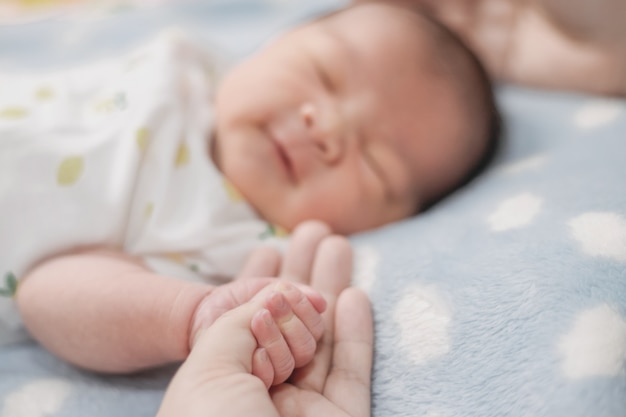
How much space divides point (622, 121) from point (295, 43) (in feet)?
1.86

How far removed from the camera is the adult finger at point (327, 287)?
673 mm

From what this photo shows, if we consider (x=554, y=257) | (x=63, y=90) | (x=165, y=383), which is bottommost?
(x=165, y=383)

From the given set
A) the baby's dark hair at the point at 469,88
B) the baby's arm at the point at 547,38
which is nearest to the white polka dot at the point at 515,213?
the baby's dark hair at the point at 469,88

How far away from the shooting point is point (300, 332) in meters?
0.65

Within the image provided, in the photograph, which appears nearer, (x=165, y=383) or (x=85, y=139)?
(x=165, y=383)

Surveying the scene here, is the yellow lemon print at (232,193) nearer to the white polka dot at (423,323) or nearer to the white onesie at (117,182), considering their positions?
the white onesie at (117,182)

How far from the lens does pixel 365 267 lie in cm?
84

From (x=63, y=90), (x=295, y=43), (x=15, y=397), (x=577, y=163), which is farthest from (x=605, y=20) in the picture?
(x=15, y=397)

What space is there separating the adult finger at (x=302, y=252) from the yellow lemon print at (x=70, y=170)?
12.8 inches

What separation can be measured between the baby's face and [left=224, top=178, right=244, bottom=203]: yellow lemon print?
0.01m

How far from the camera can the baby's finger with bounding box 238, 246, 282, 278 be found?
0.86 meters

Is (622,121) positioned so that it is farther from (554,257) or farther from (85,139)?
(85,139)

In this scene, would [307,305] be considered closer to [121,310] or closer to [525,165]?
[121,310]

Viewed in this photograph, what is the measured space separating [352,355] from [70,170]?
1.65 feet
